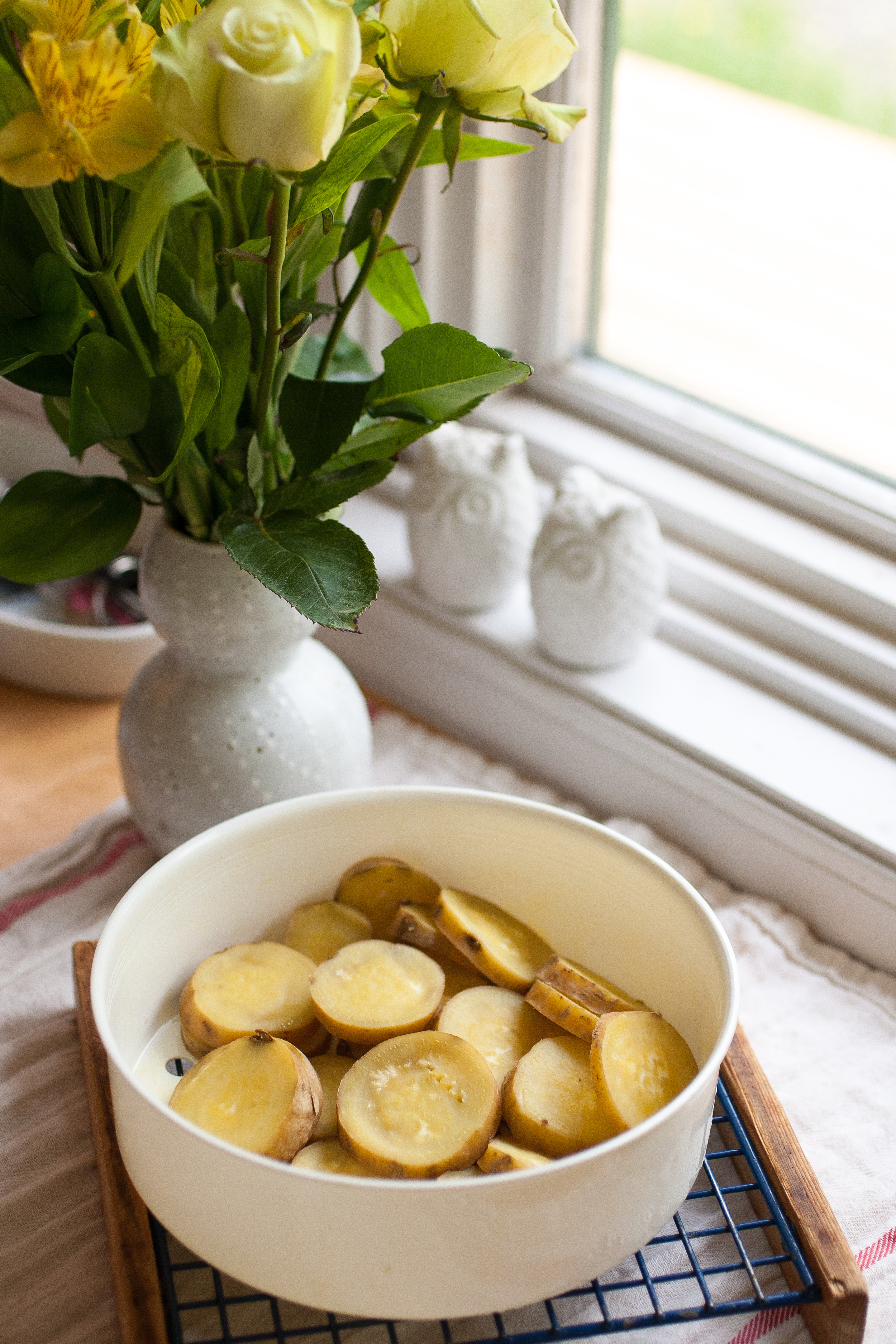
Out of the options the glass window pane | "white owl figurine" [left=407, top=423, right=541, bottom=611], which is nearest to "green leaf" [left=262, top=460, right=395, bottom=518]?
"white owl figurine" [left=407, top=423, right=541, bottom=611]

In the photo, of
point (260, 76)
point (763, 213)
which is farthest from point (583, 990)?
point (763, 213)

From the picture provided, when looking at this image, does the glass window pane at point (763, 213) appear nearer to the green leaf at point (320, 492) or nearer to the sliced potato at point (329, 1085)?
the green leaf at point (320, 492)

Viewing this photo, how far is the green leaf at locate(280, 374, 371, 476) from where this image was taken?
470mm

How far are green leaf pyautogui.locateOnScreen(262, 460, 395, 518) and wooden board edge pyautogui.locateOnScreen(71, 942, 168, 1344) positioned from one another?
0.21 m

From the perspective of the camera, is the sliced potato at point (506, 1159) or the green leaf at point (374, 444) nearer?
the sliced potato at point (506, 1159)

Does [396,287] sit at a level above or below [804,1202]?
above

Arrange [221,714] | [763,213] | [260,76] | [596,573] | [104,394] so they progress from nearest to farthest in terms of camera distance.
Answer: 1. [260,76]
2. [104,394]
3. [221,714]
4. [596,573]
5. [763,213]

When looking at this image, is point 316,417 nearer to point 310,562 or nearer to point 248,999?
point 310,562

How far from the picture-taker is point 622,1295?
0.45m

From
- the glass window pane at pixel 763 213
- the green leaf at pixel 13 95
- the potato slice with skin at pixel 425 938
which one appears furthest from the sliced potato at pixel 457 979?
the glass window pane at pixel 763 213

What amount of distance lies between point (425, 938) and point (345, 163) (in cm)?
29

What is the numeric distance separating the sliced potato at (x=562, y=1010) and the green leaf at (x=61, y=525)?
24cm

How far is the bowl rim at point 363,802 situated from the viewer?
1.13 feet

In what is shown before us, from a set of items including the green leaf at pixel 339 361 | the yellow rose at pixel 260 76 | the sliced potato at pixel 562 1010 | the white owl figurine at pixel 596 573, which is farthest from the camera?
the white owl figurine at pixel 596 573
